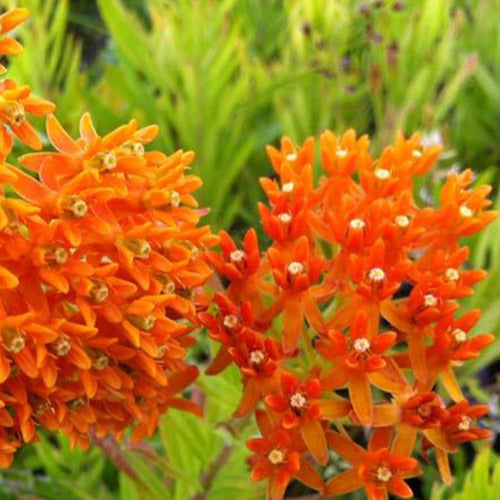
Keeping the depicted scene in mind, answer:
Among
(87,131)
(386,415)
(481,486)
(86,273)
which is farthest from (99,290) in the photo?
(481,486)

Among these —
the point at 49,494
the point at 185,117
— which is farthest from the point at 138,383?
the point at 185,117

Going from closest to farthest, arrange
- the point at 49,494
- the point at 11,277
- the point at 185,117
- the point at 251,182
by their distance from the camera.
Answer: the point at 11,277 < the point at 49,494 < the point at 185,117 < the point at 251,182

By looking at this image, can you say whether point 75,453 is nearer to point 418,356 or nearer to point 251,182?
point 251,182

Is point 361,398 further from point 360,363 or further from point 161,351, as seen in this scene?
point 161,351

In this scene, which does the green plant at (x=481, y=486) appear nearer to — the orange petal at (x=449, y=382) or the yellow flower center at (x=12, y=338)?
the orange petal at (x=449, y=382)

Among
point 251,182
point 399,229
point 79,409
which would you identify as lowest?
point 251,182

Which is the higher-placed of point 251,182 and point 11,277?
point 11,277

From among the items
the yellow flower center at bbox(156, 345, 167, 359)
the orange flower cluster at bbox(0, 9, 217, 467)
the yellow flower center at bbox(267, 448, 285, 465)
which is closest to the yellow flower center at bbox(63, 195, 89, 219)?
the orange flower cluster at bbox(0, 9, 217, 467)
